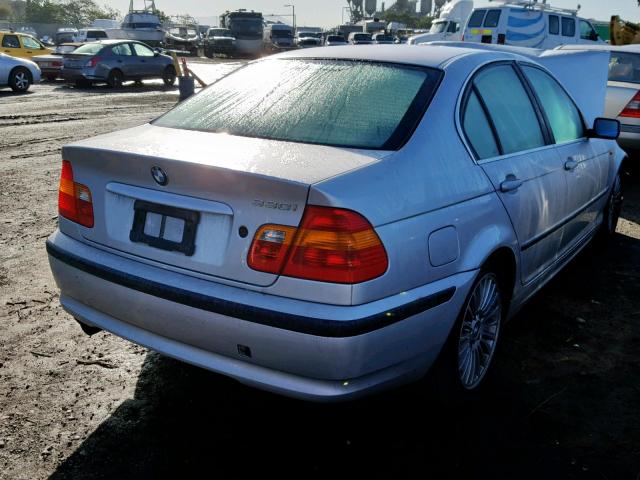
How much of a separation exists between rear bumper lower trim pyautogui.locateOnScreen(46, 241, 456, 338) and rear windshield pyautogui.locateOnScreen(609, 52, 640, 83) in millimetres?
7320

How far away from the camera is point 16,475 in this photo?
246 cm

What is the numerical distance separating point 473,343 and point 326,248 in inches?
45.8

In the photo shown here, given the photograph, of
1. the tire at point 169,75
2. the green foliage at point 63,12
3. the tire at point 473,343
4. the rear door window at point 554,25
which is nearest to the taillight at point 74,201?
the tire at point 473,343

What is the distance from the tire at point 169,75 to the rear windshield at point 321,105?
1898 centimetres

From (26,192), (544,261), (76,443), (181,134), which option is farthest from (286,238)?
(26,192)

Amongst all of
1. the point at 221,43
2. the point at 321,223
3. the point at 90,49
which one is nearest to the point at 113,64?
the point at 90,49

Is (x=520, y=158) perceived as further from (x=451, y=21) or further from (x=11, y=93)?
(x=451, y=21)

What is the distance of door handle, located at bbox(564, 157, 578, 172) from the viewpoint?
3.79 metres

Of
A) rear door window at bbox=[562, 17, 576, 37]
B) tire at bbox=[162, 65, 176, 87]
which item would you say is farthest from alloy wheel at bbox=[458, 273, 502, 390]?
rear door window at bbox=[562, 17, 576, 37]

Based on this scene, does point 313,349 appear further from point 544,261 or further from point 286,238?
point 544,261

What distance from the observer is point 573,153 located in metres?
3.99

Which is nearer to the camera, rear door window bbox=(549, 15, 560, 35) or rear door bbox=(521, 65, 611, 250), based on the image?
rear door bbox=(521, 65, 611, 250)

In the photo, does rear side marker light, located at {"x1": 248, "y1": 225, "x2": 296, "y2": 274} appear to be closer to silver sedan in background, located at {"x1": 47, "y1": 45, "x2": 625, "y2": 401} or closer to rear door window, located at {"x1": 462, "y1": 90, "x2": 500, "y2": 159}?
silver sedan in background, located at {"x1": 47, "y1": 45, "x2": 625, "y2": 401}

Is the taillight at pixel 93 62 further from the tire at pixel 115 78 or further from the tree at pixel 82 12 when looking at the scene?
Result: the tree at pixel 82 12
